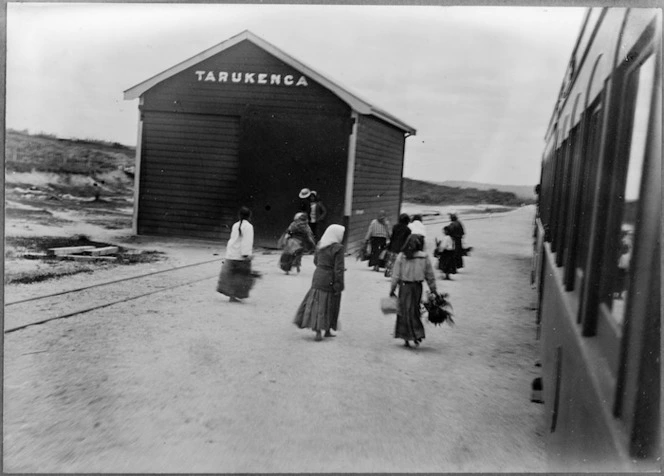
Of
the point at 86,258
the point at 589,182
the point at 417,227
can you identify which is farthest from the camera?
the point at 417,227

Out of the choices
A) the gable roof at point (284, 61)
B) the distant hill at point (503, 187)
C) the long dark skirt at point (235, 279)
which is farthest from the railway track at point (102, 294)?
the gable roof at point (284, 61)

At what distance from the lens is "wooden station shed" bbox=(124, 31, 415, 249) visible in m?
4.38

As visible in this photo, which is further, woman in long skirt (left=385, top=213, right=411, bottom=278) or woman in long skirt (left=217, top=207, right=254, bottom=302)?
woman in long skirt (left=385, top=213, right=411, bottom=278)

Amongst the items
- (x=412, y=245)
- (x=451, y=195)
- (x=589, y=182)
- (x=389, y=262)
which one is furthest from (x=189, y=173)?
(x=589, y=182)

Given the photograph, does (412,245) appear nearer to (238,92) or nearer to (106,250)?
(238,92)

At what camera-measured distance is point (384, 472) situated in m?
3.63

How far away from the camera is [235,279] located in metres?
4.23

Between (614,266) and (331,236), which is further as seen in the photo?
(331,236)

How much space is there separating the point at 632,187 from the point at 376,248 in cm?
257

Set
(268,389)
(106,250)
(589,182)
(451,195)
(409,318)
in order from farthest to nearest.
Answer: (106,250), (409,318), (451,195), (268,389), (589,182)

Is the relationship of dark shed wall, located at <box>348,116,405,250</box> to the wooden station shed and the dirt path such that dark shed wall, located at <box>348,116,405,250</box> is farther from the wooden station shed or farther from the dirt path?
the dirt path

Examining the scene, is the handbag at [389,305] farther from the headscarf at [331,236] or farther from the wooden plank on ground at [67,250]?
the wooden plank on ground at [67,250]

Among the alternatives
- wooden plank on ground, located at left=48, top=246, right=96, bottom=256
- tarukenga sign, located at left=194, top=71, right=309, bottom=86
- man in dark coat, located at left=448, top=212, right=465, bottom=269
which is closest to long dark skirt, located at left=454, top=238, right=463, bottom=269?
man in dark coat, located at left=448, top=212, right=465, bottom=269

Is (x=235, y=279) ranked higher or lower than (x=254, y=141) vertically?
lower
